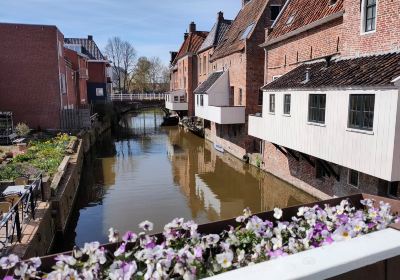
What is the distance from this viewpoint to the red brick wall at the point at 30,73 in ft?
76.5

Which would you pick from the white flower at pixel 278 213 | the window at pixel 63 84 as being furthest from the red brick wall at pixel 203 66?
the white flower at pixel 278 213

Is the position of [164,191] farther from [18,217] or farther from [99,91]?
[99,91]

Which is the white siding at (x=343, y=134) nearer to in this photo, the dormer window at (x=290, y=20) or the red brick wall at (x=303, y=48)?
the red brick wall at (x=303, y=48)

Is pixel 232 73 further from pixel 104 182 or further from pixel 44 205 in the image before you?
pixel 44 205

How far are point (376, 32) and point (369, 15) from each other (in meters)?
0.77

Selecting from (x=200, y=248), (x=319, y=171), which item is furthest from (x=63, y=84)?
(x=200, y=248)

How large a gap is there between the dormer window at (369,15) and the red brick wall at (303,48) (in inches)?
54.4

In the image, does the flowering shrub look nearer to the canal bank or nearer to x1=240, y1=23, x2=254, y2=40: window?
the canal bank

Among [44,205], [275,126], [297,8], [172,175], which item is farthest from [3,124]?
[297,8]

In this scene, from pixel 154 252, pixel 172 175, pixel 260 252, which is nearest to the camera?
pixel 154 252

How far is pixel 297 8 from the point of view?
16.6 metres

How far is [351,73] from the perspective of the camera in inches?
379

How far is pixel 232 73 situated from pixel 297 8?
24.9 feet

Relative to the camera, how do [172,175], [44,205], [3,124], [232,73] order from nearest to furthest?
[44,205], [172,175], [3,124], [232,73]
